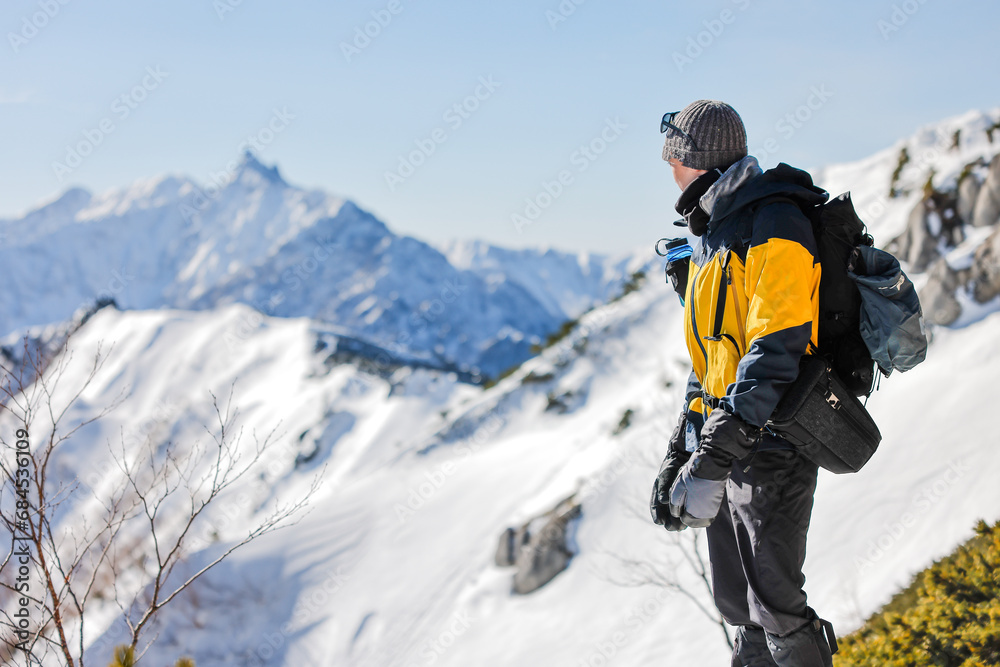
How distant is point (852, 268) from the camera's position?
2627 mm

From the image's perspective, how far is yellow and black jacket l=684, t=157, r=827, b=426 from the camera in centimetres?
250

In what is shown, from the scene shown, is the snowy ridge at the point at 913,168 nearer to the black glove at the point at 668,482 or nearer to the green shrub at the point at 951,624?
the green shrub at the point at 951,624

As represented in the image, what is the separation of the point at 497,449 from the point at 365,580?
1003 centimetres

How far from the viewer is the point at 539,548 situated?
1775 cm

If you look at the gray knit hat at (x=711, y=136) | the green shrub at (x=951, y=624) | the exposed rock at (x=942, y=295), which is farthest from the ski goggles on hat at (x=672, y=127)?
the exposed rock at (x=942, y=295)

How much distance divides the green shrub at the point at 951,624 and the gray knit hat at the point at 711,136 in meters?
3.43

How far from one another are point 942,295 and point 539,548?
1260cm

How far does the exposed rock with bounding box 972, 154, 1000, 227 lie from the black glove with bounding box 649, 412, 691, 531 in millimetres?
20204

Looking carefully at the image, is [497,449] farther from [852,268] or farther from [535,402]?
[852,268]

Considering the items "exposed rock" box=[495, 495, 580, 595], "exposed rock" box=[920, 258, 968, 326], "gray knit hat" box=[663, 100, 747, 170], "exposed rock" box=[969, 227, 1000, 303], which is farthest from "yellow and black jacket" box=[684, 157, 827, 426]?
"exposed rock" box=[969, 227, 1000, 303]

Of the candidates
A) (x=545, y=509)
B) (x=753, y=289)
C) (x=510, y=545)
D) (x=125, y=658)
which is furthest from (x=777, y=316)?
(x=545, y=509)

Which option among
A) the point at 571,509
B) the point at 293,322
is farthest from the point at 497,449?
the point at 293,322

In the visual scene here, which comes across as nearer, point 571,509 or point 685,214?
point 685,214

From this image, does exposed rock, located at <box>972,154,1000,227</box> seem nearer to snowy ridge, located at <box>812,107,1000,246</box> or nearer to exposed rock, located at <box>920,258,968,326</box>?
snowy ridge, located at <box>812,107,1000,246</box>
